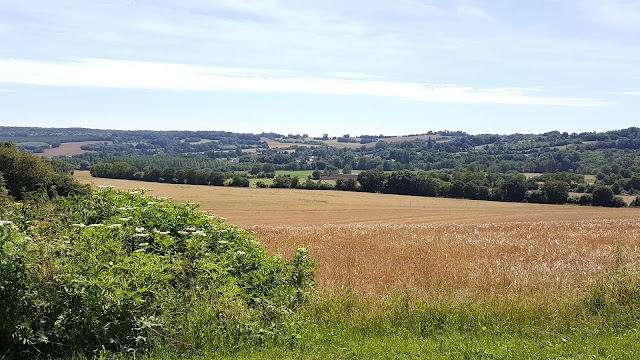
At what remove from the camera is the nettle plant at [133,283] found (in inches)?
255

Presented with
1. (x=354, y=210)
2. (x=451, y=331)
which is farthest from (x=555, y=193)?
(x=451, y=331)

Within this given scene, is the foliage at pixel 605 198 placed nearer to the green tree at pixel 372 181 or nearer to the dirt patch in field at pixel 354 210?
the dirt patch in field at pixel 354 210

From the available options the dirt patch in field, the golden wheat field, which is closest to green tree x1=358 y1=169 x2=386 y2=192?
the dirt patch in field

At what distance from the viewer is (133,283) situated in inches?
267

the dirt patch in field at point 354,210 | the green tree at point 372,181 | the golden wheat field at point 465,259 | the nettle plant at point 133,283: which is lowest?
the dirt patch in field at point 354,210

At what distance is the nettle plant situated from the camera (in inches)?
255

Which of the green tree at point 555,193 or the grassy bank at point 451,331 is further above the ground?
the grassy bank at point 451,331

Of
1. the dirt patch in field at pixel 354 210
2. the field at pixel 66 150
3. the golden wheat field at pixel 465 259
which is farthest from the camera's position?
the field at pixel 66 150

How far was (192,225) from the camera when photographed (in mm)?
9031

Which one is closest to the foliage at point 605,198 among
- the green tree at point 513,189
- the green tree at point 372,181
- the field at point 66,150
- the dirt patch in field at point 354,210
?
the dirt patch in field at point 354,210

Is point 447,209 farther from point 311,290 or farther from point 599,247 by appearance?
point 311,290

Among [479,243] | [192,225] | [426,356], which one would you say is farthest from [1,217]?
[479,243]

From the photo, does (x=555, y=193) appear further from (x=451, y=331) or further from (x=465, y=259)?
(x=451, y=331)

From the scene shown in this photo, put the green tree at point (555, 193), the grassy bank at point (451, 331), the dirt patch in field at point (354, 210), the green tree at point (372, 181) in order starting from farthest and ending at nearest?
the green tree at point (372, 181) → the green tree at point (555, 193) → the dirt patch in field at point (354, 210) → the grassy bank at point (451, 331)
